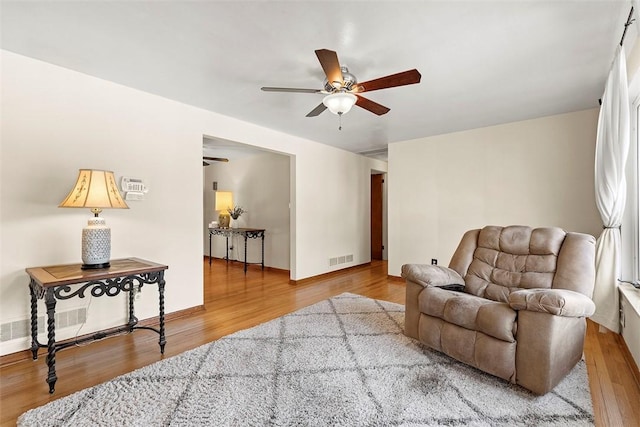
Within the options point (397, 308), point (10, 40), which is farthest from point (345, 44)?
point (397, 308)

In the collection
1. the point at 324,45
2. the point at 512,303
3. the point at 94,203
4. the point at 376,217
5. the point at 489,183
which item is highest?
the point at 324,45

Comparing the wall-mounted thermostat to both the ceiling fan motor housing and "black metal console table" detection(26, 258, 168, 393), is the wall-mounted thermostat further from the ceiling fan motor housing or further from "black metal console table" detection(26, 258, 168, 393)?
the ceiling fan motor housing

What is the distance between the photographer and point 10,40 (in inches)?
83.9

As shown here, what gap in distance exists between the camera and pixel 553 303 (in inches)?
69.3

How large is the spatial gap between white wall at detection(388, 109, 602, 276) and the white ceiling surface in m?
0.59

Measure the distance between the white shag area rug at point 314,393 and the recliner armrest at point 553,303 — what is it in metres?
0.53

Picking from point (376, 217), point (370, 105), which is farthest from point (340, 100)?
point (376, 217)

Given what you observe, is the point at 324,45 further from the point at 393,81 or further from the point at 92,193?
the point at 92,193

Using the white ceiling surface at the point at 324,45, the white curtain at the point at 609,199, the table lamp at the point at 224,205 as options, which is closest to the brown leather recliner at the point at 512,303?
the white curtain at the point at 609,199

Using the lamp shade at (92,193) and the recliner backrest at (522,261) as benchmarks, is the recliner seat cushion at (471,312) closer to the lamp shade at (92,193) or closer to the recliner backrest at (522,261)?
the recliner backrest at (522,261)

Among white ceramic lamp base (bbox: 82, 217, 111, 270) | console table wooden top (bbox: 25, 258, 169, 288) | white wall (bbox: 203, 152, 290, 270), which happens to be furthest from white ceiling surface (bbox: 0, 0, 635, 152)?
white wall (bbox: 203, 152, 290, 270)

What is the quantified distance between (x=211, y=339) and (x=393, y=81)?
263 cm

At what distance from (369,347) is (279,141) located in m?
3.12

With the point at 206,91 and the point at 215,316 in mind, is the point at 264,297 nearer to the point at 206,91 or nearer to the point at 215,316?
the point at 215,316
